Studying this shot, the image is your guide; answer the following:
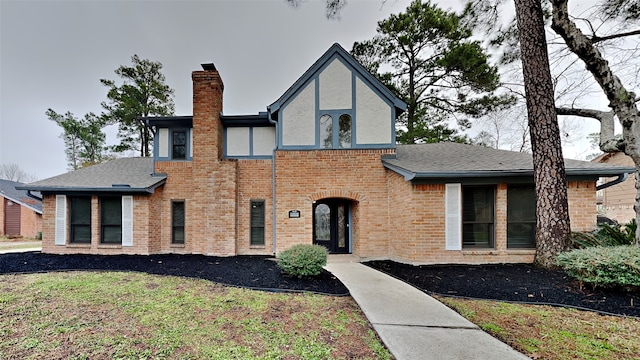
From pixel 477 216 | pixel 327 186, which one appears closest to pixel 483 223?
pixel 477 216

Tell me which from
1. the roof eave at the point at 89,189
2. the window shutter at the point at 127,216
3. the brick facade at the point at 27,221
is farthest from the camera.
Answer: the brick facade at the point at 27,221

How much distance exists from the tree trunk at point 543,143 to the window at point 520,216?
0.72m

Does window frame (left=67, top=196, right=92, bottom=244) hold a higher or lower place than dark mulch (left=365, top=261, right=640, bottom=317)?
higher

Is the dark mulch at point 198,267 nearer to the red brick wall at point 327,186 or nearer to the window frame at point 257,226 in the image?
the window frame at point 257,226

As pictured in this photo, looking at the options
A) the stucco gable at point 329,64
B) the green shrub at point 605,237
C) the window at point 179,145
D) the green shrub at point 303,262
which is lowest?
the green shrub at point 303,262

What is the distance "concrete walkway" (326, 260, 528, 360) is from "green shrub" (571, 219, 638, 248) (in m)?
5.42

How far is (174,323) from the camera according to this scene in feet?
12.8

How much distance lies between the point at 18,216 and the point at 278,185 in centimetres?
2492

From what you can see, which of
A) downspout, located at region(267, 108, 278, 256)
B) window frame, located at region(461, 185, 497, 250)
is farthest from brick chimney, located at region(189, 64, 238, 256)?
window frame, located at region(461, 185, 497, 250)

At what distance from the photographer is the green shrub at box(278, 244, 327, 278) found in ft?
19.7

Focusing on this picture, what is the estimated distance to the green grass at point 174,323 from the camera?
3.14 m

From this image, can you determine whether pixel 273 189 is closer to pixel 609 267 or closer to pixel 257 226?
pixel 257 226

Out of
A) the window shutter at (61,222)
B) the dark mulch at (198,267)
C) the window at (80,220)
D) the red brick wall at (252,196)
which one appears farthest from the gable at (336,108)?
the window shutter at (61,222)

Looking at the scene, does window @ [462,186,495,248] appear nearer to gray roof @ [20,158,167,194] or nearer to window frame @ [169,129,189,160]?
window frame @ [169,129,189,160]
